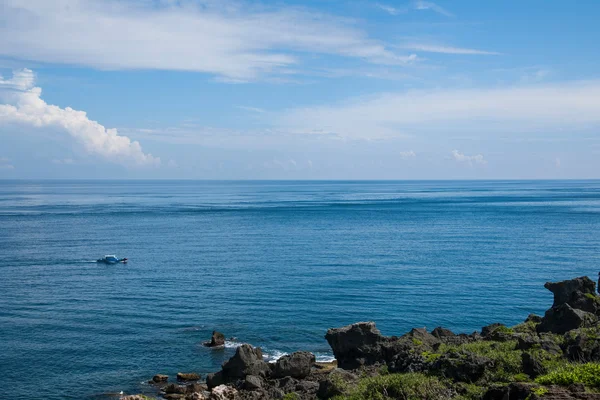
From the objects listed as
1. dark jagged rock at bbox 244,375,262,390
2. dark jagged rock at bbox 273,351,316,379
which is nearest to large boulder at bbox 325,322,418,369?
dark jagged rock at bbox 273,351,316,379

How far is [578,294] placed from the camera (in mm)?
49500

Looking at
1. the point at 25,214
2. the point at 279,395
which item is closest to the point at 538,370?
the point at 279,395

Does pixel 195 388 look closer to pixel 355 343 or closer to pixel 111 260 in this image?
pixel 355 343

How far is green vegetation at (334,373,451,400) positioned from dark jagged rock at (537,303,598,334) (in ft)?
57.3

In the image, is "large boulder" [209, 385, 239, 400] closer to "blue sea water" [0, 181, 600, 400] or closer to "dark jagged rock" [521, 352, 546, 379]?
"blue sea water" [0, 181, 600, 400]

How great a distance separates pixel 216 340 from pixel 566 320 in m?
31.9

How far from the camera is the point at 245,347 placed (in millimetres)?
43438

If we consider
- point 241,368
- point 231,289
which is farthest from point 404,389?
point 231,289

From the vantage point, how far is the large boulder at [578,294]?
48500mm

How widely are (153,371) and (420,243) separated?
271ft

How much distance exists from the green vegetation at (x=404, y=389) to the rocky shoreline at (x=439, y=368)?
0.17ft

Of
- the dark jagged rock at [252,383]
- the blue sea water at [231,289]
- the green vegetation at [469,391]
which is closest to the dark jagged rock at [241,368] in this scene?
the dark jagged rock at [252,383]

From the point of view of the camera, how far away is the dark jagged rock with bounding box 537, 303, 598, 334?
42438mm

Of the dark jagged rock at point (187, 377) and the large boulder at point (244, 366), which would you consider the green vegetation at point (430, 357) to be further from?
the dark jagged rock at point (187, 377)
